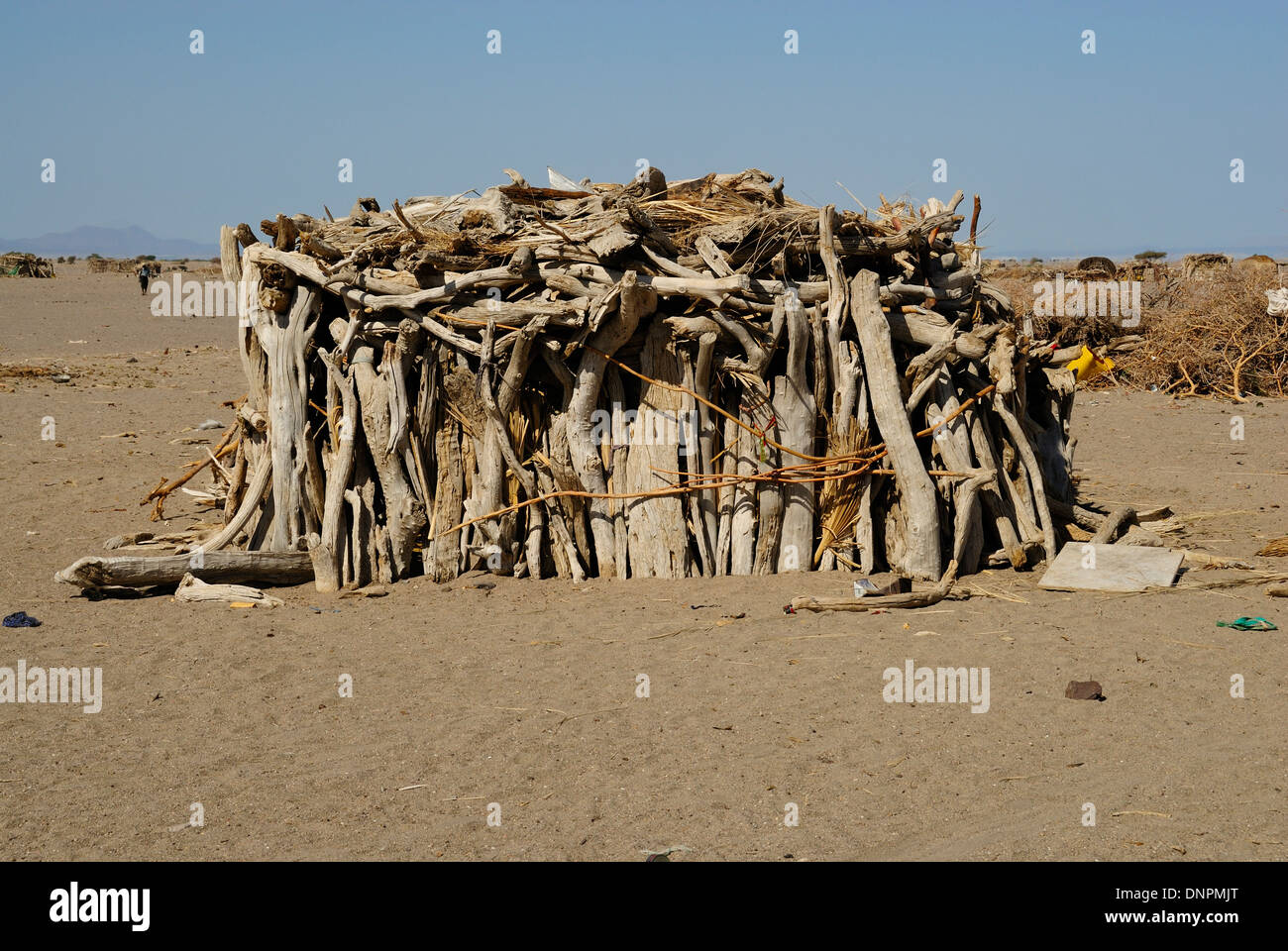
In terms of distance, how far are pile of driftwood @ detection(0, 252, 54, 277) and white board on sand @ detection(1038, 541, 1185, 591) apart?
4708 centimetres

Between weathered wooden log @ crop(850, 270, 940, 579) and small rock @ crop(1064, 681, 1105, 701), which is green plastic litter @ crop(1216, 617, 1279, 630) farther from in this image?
weathered wooden log @ crop(850, 270, 940, 579)

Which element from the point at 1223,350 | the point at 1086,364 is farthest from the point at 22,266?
the point at 1086,364

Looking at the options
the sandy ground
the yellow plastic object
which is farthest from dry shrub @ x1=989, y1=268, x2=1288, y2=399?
the sandy ground

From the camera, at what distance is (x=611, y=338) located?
23.1 feet

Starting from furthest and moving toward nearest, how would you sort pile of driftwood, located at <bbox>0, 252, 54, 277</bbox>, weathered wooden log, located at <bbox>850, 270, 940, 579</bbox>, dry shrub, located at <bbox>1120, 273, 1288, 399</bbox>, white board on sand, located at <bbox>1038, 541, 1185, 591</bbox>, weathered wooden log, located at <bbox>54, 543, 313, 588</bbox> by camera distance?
1. pile of driftwood, located at <bbox>0, 252, 54, 277</bbox>
2. dry shrub, located at <bbox>1120, 273, 1288, 399</bbox>
3. weathered wooden log, located at <bbox>54, 543, 313, 588</bbox>
4. weathered wooden log, located at <bbox>850, 270, 940, 579</bbox>
5. white board on sand, located at <bbox>1038, 541, 1185, 591</bbox>

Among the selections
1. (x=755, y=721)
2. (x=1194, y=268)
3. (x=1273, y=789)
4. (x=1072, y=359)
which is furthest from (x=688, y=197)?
(x=1194, y=268)

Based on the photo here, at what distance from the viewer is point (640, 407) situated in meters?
7.22

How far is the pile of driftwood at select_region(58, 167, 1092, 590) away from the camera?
23.1 ft

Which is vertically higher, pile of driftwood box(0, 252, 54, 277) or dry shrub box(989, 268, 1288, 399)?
pile of driftwood box(0, 252, 54, 277)

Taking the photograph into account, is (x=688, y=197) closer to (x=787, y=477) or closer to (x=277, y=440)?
(x=787, y=477)

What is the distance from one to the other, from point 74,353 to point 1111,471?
739 inches

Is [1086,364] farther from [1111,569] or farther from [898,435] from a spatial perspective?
[898,435]

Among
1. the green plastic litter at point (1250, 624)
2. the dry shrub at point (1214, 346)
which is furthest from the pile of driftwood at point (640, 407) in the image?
the dry shrub at point (1214, 346)

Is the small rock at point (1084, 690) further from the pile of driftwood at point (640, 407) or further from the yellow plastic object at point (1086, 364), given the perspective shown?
the yellow plastic object at point (1086, 364)
